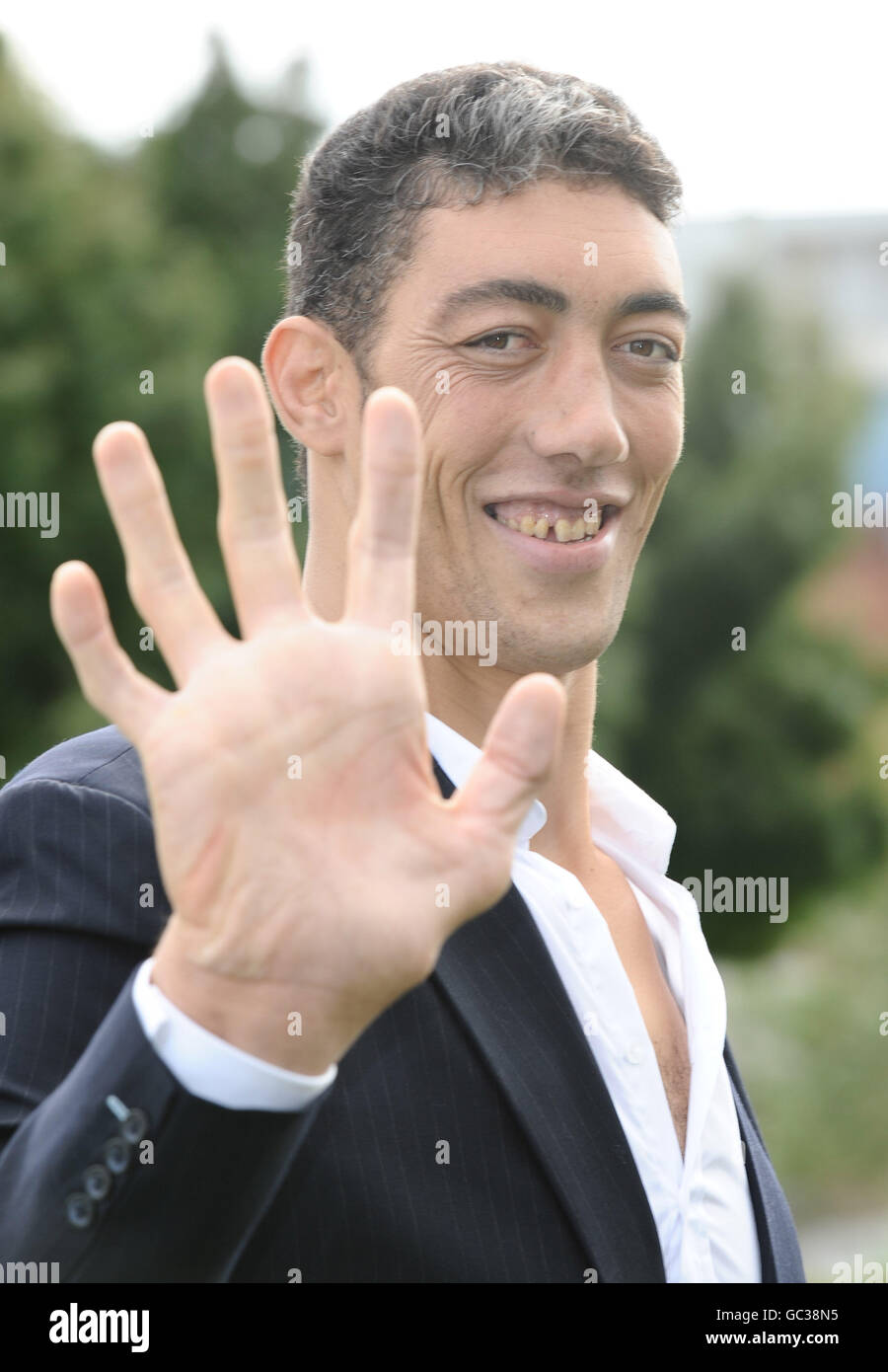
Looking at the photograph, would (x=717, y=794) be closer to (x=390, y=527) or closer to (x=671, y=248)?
(x=671, y=248)

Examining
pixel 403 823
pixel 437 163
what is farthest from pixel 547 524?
pixel 403 823

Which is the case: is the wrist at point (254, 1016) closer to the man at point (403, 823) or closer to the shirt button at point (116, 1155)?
the man at point (403, 823)

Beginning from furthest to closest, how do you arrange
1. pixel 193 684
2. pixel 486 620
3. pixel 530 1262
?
pixel 486 620, pixel 530 1262, pixel 193 684

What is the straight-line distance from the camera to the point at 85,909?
62.0 inches

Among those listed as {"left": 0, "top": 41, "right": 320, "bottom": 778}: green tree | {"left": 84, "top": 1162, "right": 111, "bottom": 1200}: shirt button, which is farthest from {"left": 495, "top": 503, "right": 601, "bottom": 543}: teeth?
{"left": 0, "top": 41, "right": 320, "bottom": 778}: green tree

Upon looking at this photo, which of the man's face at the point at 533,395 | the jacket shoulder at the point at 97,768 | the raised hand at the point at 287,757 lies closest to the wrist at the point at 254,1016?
the raised hand at the point at 287,757

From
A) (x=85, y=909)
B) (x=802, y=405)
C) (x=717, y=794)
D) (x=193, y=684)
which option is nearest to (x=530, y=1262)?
(x=85, y=909)

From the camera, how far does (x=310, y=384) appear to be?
2.23m

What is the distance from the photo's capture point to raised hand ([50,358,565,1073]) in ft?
4.14

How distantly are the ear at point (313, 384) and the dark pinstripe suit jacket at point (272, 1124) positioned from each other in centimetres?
59

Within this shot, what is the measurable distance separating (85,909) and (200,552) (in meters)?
8.31

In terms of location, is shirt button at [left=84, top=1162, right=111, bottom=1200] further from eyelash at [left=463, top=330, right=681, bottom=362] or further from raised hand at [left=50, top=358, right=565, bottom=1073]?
eyelash at [left=463, top=330, right=681, bottom=362]

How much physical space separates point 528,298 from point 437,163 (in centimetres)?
27

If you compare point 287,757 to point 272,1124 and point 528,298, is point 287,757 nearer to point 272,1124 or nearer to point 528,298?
point 272,1124
